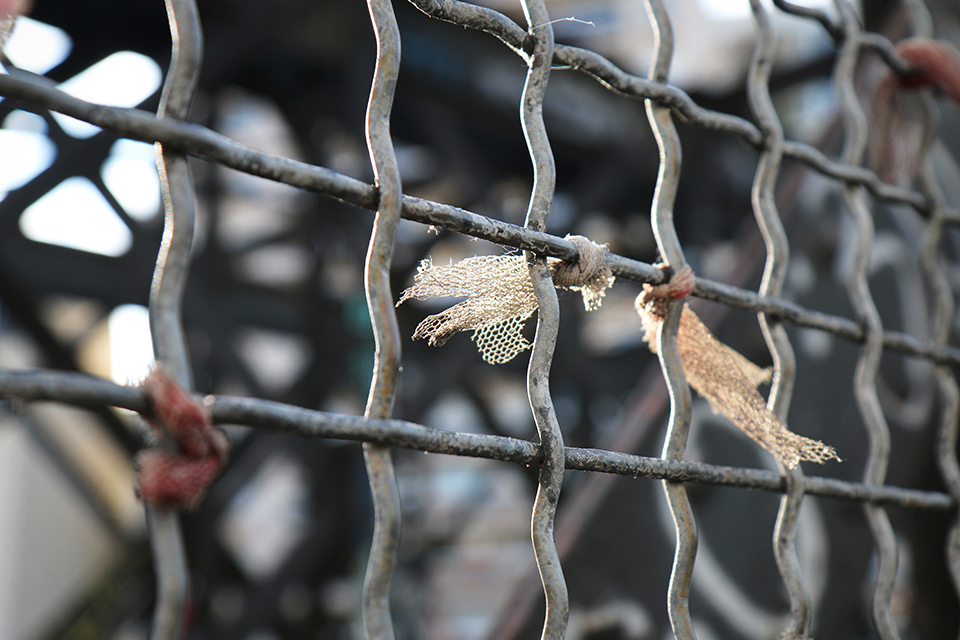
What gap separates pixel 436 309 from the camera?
113 inches

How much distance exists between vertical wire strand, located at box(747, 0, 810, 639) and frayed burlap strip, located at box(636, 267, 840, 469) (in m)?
0.04

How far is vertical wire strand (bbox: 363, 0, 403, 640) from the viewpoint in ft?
1.58

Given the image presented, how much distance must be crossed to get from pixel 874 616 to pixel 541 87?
2.07 ft

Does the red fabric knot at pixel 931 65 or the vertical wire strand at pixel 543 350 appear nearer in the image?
the vertical wire strand at pixel 543 350

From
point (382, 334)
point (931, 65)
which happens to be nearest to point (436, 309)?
point (931, 65)

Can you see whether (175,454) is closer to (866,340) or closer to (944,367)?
(866,340)

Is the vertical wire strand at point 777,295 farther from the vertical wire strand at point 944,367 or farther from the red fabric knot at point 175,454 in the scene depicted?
the red fabric knot at point 175,454

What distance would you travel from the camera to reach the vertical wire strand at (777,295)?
28.7 inches

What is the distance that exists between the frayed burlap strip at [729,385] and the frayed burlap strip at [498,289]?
0.10 meters

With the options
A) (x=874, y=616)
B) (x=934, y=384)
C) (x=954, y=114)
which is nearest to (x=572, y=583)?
(x=874, y=616)

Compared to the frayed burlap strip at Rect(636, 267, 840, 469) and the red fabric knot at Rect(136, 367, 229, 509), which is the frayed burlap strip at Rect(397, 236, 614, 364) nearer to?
the frayed burlap strip at Rect(636, 267, 840, 469)

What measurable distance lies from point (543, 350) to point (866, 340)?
1.55 feet

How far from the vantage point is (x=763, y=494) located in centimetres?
118

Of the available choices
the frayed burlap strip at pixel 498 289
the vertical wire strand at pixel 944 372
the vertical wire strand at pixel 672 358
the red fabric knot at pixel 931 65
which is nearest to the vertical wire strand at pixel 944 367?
the vertical wire strand at pixel 944 372
